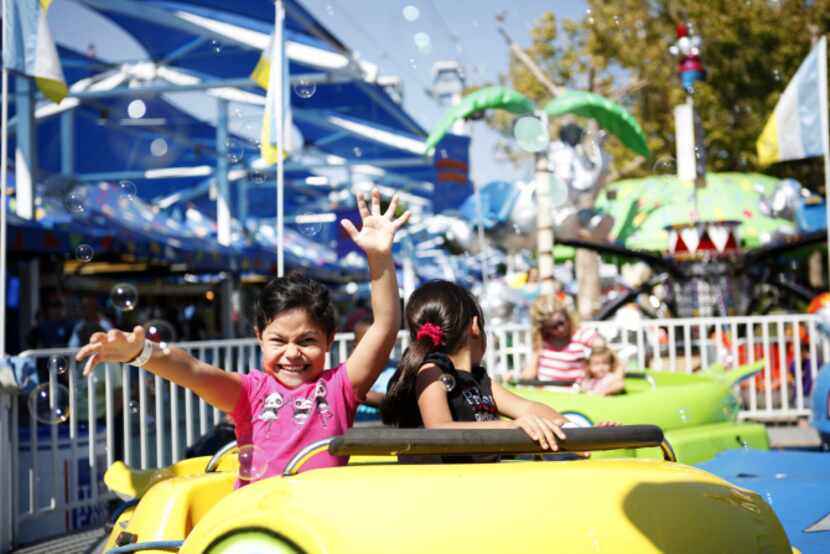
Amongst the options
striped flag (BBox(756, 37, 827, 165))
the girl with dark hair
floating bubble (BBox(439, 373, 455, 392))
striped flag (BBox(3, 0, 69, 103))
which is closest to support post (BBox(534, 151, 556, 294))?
striped flag (BBox(756, 37, 827, 165))

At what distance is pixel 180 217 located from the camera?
17188 mm

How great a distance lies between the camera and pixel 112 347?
2.21 metres

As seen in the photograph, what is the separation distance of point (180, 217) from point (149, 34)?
553cm

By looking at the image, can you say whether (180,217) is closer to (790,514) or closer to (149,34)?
(149,34)

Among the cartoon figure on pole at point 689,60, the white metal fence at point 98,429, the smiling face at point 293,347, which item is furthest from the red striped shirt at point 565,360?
the cartoon figure on pole at point 689,60

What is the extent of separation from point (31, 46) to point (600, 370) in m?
3.82

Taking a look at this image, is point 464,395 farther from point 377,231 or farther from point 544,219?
point 544,219

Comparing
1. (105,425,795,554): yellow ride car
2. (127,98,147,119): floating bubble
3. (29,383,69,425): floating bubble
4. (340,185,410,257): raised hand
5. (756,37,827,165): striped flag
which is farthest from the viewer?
(756,37,827,165): striped flag

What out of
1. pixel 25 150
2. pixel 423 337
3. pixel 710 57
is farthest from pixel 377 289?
pixel 710 57

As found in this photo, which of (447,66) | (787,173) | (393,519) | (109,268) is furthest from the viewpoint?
(787,173)

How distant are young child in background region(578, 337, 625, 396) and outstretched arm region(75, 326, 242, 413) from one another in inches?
136

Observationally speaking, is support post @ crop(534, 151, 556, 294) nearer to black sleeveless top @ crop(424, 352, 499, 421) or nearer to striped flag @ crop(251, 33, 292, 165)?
striped flag @ crop(251, 33, 292, 165)

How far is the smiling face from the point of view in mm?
2543

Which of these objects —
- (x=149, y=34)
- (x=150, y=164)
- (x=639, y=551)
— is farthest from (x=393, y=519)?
(x=150, y=164)
